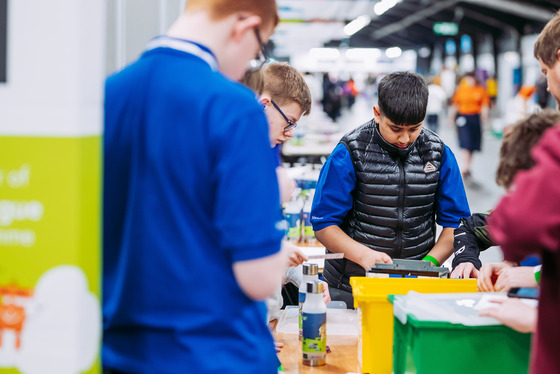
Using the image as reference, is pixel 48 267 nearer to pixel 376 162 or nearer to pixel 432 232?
pixel 376 162

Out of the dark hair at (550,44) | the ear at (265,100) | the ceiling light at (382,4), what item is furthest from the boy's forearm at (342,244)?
the ceiling light at (382,4)

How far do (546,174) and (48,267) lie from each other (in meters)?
0.85

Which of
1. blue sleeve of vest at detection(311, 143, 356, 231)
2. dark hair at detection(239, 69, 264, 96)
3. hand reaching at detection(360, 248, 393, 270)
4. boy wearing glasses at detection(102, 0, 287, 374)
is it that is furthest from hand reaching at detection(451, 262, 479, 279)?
boy wearing glasses at detection(102, 0, 287, 374)

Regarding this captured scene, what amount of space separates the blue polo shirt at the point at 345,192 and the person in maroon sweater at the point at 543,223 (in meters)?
1.66

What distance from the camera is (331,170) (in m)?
2.96

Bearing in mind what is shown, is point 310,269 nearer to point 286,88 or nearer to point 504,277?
point 504,277

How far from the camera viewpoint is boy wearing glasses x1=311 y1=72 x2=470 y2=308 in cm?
293

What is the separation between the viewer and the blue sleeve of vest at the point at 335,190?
2938mm

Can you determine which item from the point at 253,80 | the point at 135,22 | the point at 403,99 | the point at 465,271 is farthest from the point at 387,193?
the point at 135,22

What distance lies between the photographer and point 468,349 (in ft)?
5.49

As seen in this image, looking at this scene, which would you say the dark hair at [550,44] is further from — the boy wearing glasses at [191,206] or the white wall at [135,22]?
the white wall at [135,22]

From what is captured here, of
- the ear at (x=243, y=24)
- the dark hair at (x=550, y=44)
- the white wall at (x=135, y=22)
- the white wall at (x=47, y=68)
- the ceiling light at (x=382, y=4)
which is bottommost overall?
the white wall at (x=47, y=68)

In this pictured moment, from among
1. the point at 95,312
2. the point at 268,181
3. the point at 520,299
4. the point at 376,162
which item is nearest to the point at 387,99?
the point at 376,162

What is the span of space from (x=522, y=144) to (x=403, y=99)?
1180 mm
